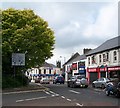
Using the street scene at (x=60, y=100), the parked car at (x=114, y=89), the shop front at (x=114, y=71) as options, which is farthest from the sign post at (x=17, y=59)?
the shop front at (x=114, y=71)

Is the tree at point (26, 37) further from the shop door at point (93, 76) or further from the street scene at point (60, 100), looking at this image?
the shop door at point (93, 76)

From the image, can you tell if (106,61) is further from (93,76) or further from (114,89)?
(114,89)

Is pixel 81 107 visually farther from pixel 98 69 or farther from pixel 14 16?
pixel 98 69

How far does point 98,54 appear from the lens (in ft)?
184

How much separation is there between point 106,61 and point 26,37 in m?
19.1

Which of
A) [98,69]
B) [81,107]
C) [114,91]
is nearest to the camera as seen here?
[81,107]

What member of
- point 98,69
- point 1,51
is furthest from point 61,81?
point 1,51

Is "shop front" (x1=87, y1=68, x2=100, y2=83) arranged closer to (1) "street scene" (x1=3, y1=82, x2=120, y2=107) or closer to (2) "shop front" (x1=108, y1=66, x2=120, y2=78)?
(2) "shop front" (x1=108, y1=66, x2=120, y2=78)

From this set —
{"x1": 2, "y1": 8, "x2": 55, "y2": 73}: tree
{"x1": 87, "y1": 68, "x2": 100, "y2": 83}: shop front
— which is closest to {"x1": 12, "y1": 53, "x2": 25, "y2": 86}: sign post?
{"x1": 2, "y1": 8, "x2": 55, "y2": 73}: tree

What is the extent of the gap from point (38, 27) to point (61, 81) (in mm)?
27127

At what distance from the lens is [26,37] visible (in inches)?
1494

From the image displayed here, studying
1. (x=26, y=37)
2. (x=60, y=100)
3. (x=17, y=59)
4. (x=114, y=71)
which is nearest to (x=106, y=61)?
(x=114, y=71)

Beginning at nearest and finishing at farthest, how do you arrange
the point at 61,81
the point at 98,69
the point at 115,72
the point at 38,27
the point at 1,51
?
1. the point at 1,51
2. the point at 38,27
3. the point at 115,72
4. the point at 98,69
5. the point at 61,81

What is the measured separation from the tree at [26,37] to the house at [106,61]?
12.4 metres
